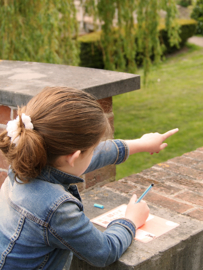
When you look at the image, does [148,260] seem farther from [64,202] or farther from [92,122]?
[92,122]

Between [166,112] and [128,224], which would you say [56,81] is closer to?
[128,224]

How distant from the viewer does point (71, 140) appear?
1.20 m

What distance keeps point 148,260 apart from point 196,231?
28 centimetres

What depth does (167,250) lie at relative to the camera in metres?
1.44

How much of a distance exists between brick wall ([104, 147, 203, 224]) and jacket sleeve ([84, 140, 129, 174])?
0.28 metres

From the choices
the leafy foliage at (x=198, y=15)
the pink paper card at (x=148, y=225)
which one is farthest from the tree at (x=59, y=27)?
the leafy foliage at (x=198, y=15)

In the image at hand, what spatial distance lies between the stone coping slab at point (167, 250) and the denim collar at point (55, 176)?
365 mm

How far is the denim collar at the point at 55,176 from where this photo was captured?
1.27 m

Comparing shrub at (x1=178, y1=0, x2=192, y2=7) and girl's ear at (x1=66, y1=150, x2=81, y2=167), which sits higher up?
shrub at (x1=178, y1=0, x2=192, y2=7)

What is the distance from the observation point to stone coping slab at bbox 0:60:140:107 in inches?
73.5

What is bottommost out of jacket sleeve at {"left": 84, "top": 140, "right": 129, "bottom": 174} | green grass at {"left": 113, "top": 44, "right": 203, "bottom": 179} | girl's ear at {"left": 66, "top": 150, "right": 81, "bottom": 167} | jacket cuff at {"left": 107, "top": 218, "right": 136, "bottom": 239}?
green grass at {"left": 113, "top": 44, "right": 203, "bottom": 179}

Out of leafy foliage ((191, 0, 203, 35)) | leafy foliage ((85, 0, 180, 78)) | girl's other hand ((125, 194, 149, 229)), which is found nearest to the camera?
girl's other hand ((125, 194, 149, 229))

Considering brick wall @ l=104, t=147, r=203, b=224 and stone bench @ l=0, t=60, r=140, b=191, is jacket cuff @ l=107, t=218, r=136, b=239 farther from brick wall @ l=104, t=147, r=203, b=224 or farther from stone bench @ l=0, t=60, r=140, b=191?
stone bench @ l=0, t=60, r=140, b=191

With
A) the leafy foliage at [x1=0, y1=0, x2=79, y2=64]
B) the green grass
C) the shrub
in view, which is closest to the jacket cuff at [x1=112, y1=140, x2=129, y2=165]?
the leafy foliage at [x1=0, y1=0, x2=79, y2=64]
